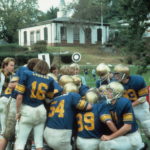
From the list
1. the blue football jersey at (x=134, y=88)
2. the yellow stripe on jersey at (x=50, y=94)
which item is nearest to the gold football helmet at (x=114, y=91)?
the yellow stripe on jersey at (x=50, y=94)

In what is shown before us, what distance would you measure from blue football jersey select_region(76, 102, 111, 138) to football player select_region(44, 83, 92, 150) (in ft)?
0.39

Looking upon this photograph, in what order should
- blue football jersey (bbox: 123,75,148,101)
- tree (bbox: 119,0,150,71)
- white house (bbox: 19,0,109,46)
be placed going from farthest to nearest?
white house (bbox: 19,0,109,46)
tree (bbox: 119,0,150,71)
blue football jersey (bbox: 123,75,148,101)

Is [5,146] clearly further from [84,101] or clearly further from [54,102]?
[84,101]

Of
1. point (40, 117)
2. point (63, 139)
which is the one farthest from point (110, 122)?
point (40, 117)

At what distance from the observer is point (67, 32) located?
4962 cm

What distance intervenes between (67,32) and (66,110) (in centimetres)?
4492

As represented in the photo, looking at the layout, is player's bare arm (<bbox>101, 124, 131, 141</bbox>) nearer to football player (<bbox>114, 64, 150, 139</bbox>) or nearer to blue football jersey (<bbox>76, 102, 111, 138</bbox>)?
blue football jersey (<bbox>76, 102, 111, 138</bbox>)

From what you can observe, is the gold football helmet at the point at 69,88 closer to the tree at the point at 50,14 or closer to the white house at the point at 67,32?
the white house at the point at 67,32

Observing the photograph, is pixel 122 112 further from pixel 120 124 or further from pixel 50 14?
pixel 50 14

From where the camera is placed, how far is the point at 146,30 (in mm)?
10219

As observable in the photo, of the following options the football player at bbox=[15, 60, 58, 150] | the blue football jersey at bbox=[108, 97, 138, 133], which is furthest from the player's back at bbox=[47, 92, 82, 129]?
the blue football jersey at bbox=[108, 97, 138, 133]

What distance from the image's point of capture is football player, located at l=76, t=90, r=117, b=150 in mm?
4984

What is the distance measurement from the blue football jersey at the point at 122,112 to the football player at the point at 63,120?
1.16ft

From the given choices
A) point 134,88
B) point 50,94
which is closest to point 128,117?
point 50,94
